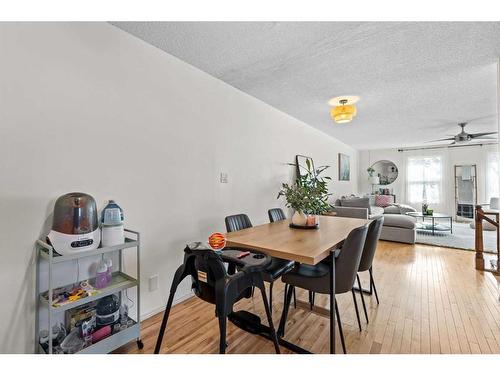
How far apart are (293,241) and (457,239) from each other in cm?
493

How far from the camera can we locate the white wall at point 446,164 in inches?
261

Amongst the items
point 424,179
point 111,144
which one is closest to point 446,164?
point 424,179

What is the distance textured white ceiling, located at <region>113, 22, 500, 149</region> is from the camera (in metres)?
1.76

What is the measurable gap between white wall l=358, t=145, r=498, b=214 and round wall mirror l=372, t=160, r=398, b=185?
11 cm

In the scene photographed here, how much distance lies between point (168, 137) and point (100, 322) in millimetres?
1456

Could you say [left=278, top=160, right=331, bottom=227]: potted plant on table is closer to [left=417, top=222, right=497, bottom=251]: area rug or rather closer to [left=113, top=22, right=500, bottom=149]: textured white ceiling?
[left=113, top=22, right=500, bottom=149]: textured white ceiling

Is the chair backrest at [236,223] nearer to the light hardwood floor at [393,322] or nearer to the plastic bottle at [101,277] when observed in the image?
the light hardwood floor at [393,322]

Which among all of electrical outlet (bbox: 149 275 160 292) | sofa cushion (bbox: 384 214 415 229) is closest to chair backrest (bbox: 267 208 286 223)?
electrical outlet (bbox: 149 275 160 292)

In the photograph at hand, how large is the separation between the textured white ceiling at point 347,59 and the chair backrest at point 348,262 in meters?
1.51

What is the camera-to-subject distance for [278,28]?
1.74 m

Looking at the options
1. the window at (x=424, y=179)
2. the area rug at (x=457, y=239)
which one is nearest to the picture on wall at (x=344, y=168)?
the area rug at (x=457, y=239)

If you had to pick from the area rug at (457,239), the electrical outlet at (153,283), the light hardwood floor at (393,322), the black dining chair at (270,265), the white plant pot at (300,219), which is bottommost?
the light hardwood floor at (393,322)
